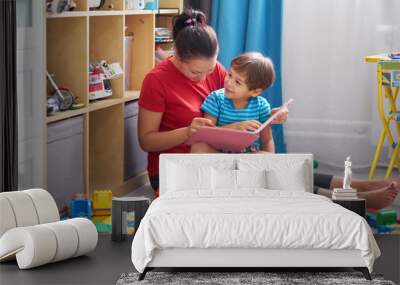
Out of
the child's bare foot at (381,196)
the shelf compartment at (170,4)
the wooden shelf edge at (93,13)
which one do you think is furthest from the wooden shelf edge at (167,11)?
the child's bare foot at (381,196)

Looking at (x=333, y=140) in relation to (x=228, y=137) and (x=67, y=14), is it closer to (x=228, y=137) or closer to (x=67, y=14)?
(x=228, y=137)

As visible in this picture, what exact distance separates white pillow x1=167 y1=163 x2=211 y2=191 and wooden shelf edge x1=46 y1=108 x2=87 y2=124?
740 millimetres

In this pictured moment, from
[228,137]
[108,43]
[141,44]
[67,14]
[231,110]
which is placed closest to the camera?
[228,137]

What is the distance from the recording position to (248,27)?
5707 millimetres

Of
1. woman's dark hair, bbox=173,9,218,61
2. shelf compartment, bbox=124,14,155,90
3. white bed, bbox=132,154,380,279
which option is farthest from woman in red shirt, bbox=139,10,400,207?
white bed, bbox=132,154,380,279

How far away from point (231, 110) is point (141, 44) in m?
1.20

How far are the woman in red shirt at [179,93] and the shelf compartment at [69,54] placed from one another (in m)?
0.34

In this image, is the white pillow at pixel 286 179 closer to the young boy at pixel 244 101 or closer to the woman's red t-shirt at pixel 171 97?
the young boy at pixel 244 101

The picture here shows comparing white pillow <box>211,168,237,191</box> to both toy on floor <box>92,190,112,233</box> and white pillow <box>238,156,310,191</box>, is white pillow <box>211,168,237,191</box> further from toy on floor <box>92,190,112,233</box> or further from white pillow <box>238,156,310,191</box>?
toy on floor <box>92,190,112,233</box>

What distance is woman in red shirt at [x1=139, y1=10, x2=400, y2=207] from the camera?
4.48 m

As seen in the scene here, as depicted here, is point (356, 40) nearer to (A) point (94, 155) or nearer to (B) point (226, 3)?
(B) point (226, 3)

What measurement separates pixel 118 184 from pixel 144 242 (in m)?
1.80

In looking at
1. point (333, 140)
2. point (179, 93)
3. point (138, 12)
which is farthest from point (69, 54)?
point (333, 140)

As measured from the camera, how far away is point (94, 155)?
501cm
